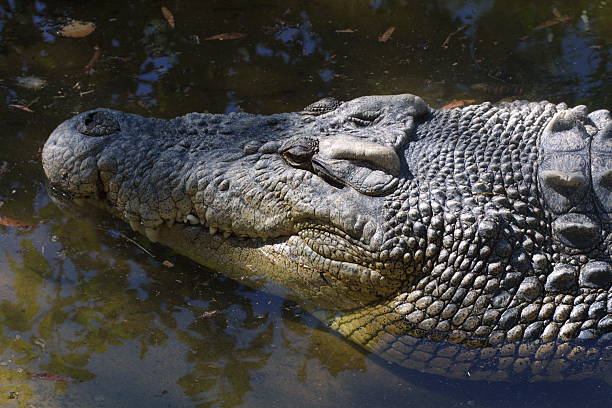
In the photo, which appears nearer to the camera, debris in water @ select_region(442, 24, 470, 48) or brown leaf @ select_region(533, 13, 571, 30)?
debris in water @ select_region(442, 24, 470, 48)

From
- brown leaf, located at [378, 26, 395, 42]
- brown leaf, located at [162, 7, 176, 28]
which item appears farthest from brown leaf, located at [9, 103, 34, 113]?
brown leaf, located at [378, 26, 395, 42]

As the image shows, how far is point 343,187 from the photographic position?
3369 millimetres

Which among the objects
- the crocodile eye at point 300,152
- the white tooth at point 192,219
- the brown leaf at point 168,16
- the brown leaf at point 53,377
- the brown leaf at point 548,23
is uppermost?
the crocodile eye at point 300,152

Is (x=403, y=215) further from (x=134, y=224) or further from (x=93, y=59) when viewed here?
(x=93, y=59)

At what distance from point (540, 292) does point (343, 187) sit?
1.04 metres

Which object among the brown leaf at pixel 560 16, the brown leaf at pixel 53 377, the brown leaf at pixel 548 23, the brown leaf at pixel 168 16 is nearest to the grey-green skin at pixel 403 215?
the brown leaf at pixel 53 377

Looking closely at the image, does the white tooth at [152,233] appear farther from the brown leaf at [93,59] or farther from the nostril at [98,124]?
the brown leaf at [93,59]

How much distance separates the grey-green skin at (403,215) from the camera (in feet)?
10.8

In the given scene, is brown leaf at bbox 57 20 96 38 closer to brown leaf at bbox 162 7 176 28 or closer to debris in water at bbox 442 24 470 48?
brown leaf at bbox 162 7 176 28

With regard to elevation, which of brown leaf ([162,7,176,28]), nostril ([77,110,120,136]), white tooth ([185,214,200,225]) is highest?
nostril ([77,110,120,136])

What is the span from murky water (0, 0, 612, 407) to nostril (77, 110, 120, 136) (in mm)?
574

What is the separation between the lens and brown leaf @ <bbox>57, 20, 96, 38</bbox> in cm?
582

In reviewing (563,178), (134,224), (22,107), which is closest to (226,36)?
(22,107)

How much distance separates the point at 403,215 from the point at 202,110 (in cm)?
225
